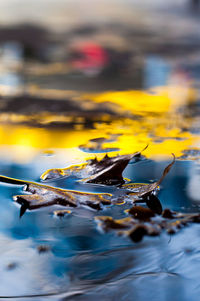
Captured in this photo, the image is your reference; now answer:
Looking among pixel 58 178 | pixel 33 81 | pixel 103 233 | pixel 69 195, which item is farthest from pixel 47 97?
pixel 103 233

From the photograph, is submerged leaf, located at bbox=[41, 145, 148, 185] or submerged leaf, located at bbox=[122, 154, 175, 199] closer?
submerged leaf, located at bbox=[122, 154, 175, 199]

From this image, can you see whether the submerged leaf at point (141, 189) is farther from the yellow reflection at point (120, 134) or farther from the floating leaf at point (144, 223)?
the yellow reflection at point (120, 134)

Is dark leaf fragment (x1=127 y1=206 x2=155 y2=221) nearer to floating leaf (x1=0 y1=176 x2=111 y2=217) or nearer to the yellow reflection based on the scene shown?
floating leaf (x1=0 y1=176 x2=111 y2=217)

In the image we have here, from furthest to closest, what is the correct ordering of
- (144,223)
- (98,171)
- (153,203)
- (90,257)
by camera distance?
(98,171), (153,203), (144,223), (90,257)

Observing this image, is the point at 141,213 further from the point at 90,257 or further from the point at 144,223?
the point at 90,257

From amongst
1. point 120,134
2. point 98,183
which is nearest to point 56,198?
point 98,183

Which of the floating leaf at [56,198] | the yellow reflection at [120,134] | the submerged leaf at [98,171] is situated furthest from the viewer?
the yellow reflection at [120,134]

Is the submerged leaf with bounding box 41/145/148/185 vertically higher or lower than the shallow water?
higher

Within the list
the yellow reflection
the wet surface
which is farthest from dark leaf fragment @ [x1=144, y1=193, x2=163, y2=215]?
the yellow reflection

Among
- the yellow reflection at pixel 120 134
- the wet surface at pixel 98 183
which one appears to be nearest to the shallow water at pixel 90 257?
the wet surface at pixel 98 183
